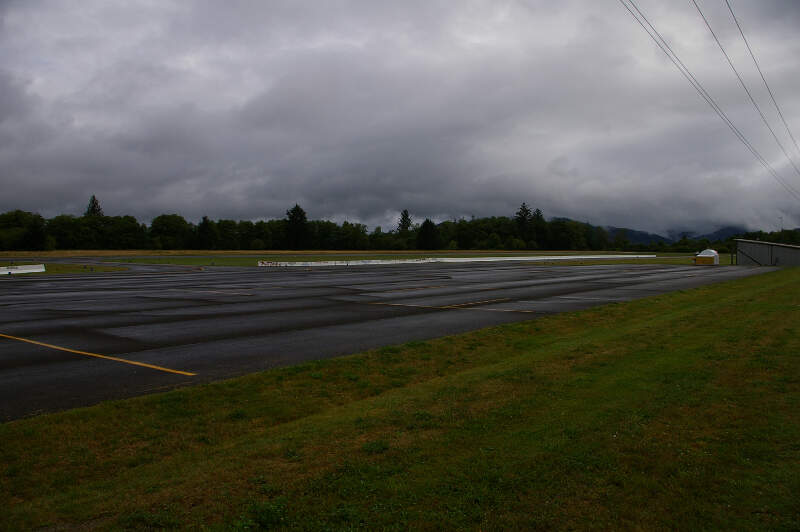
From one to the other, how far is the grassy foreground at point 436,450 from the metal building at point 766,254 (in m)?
62.7

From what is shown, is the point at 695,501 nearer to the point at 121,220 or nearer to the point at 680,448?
the point at 680,448

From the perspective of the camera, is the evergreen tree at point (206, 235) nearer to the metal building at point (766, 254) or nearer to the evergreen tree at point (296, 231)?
the evergreen tree at point (296, 231)

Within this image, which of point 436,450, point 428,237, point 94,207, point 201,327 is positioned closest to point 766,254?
point 201,327

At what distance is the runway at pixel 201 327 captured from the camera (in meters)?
8.78

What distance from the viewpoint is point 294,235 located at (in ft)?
433

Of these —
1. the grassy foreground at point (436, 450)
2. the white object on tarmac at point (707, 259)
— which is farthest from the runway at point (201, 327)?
the white object on tarmac at point (707, 259)

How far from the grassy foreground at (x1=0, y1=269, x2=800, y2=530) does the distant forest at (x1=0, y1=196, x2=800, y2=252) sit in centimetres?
12420

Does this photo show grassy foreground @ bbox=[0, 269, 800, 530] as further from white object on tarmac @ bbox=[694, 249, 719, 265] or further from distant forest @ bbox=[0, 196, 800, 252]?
distant forest @ bbox=[0, 196, 800, 252]

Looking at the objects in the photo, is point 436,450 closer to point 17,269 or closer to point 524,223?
point 17,269

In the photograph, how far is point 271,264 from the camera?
2157 inches

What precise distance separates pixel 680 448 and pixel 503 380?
3.04 meters

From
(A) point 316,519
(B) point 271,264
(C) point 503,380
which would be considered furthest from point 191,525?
(B) point 271,264

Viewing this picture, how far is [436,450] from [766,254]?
71.0 meters

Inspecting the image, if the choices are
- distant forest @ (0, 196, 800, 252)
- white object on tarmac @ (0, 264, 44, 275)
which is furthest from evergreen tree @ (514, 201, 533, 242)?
white object on tarmac @ (0, 264, 44, 275)
